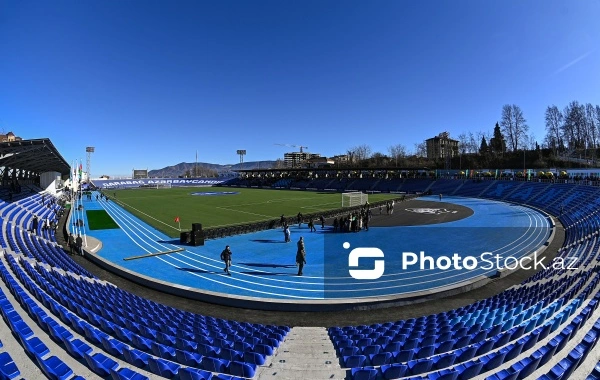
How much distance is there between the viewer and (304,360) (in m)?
7.28

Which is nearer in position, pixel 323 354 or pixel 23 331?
pixel 23 331

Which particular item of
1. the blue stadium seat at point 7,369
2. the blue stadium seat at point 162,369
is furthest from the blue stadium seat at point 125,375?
the blue stadium seat at point 7,369

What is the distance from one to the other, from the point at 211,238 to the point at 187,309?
12.9 metres

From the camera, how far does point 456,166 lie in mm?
96500

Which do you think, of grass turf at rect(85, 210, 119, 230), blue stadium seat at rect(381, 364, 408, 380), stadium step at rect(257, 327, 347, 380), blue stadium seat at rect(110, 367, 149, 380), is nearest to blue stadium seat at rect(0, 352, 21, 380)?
blue stadium seat at rect(110, 367, 149, 380)

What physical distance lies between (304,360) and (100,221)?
1451 inches

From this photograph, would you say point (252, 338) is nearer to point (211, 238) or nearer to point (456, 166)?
point (211, 238)

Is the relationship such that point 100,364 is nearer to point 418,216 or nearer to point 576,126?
point 418,216

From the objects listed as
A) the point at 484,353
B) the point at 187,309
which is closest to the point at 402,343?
the point at 484,353

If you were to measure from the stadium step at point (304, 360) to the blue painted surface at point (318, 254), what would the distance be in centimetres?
506

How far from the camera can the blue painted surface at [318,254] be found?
49.4 ft
